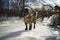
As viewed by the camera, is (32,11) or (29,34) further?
(32,11)

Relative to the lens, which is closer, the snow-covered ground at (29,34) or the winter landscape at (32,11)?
the snow-covered ground at (29,34)

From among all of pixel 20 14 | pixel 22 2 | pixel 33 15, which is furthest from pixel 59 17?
pixel 22 2

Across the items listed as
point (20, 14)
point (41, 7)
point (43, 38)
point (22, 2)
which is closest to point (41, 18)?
point (41, 7)

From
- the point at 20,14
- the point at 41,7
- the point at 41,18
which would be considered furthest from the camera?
the point at 20,14

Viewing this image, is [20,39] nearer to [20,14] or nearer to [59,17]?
[59,17]

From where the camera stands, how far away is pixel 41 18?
13773mm

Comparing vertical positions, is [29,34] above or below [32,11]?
below

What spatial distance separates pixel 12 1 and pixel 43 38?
44.3 ft

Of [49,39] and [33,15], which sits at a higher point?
[33,15]

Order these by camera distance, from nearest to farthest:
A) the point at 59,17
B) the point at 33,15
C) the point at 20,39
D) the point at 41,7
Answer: the point at 20,39, the point at 33,15, the point at 59,17, the point at 41,7

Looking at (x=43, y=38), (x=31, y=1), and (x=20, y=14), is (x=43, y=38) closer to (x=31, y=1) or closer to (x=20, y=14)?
(x=20, y=14)

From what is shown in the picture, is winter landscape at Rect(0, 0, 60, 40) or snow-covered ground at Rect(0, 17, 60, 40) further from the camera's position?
winter landscape at Rect(0, 0, 60, 40)

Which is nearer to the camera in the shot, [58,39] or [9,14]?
[58,39]

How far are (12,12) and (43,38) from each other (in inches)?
459
